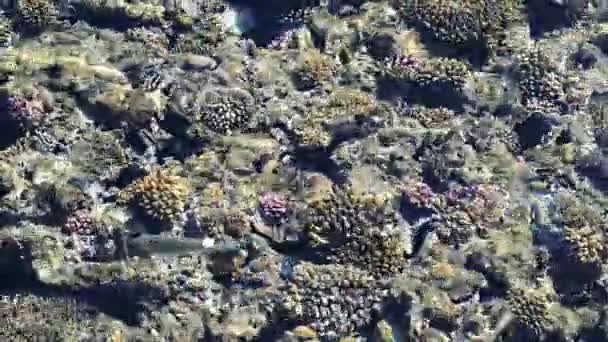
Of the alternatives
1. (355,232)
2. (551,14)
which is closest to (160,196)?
(355,232)

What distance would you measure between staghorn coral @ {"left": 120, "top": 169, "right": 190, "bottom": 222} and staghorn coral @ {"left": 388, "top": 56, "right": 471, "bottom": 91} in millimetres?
2764

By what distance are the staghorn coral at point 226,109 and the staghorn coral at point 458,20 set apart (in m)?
2.35

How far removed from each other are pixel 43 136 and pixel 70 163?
1.34 ft

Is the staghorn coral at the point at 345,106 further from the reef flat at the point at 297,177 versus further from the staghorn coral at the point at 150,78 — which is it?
the staghorn coral at the point at 150,78

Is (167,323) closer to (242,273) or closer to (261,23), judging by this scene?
(242,273)

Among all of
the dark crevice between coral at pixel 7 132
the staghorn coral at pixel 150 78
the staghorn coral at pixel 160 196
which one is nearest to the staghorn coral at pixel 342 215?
the staghorn coral at pixel 160 196

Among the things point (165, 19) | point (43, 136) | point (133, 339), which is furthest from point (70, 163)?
point (165, 19)

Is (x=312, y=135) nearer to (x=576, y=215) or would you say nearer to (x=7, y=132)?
(x=576, y=215)

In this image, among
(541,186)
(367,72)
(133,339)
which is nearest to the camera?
(133,339)

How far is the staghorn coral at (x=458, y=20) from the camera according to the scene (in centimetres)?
828

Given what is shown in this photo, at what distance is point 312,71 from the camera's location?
775 cm

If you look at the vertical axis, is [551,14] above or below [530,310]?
above

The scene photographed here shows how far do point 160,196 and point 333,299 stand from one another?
1.80 metres

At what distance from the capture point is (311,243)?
659 centimetres
